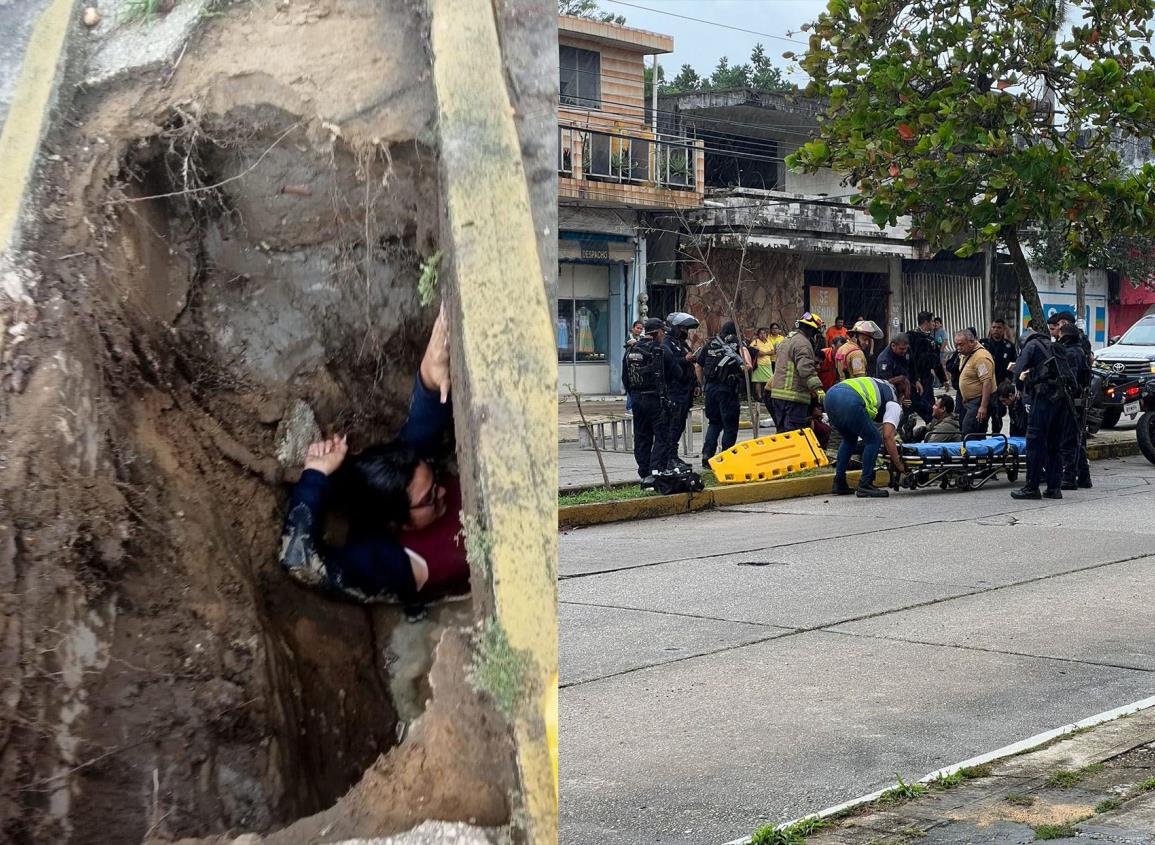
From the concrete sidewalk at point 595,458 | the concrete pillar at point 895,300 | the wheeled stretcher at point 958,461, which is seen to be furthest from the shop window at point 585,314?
the wheeled stretcher at point 958,461

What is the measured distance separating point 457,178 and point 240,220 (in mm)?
301

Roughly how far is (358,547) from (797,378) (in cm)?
1437

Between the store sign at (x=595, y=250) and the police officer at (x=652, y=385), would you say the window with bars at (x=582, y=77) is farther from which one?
the police officer at (x=652, y=385)

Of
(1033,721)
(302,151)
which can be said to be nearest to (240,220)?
(302,151)

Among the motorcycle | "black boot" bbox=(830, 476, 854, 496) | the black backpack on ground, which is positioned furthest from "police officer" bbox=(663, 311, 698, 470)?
the motorcycle

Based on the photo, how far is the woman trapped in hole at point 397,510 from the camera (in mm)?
2061

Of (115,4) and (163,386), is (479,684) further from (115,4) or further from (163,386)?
(115,4)

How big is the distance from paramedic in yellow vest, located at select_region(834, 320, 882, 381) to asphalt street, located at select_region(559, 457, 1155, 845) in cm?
275

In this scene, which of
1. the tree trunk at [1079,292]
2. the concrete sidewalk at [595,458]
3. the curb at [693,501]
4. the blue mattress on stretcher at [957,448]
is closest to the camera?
the curb at [693,501]

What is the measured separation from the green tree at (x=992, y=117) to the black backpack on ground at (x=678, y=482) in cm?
455

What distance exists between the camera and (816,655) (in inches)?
287

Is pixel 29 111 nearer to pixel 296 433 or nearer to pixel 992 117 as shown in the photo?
pixel 296 433

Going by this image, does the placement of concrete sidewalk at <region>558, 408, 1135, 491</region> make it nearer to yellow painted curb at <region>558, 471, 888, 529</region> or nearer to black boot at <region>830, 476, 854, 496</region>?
yellow painted curb at <region>558, 471, 888, 529</region>

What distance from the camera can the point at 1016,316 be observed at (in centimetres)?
4103
